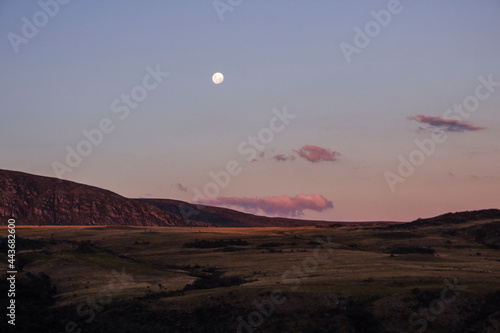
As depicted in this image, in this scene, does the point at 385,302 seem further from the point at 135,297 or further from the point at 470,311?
the point at 135,297

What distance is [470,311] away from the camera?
45938 mm

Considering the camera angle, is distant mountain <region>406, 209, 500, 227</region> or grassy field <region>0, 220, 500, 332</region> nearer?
grassy field <region>0, 220, 500, 332</region>

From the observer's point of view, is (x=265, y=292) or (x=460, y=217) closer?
(x=265, y=292)

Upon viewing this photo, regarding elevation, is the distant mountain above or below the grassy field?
above

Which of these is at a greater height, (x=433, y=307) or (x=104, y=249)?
(x=104, y=249)

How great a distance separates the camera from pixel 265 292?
51688mm

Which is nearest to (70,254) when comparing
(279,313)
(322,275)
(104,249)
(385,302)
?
(104,249)

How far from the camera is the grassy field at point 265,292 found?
151ft

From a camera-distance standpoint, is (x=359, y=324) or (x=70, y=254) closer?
(x=359, y=324)

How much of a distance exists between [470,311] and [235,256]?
175ft

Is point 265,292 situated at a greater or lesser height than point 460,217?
lesser

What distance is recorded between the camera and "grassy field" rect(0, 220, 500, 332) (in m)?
46.0

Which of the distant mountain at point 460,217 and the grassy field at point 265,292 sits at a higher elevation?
the distant mountain at point 460,217

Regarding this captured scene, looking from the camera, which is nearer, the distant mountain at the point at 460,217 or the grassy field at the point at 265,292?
the grassy field at the point at 265,292
